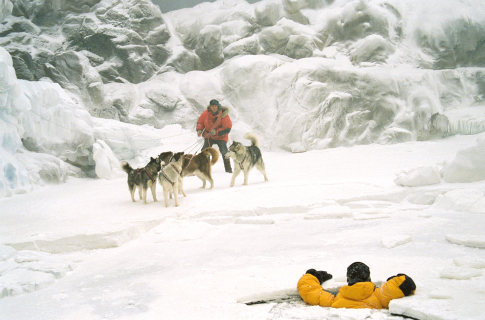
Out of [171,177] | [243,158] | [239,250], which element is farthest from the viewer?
[243,158]

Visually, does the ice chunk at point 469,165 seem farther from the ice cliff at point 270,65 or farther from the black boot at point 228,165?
the ice cliff at point 270,65

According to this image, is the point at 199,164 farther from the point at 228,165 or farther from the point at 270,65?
the point at 270,65

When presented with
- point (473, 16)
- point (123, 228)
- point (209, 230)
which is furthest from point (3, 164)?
point (473, 16)

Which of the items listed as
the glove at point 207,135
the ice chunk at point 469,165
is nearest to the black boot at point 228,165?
the glove at point 207,135

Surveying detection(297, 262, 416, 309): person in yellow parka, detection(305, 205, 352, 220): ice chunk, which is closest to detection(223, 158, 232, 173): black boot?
detection(305, 205, 352, 220): ice chunk

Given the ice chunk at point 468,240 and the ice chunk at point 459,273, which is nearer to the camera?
the ice chunk at point 459,273

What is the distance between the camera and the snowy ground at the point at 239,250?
1.78m

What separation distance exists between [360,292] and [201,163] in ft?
13.5

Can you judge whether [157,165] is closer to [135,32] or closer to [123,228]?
[123,228]

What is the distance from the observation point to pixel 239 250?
278 cm

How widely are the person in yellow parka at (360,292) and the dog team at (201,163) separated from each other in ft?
9.67

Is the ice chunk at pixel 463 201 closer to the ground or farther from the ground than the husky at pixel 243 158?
closer to the ground

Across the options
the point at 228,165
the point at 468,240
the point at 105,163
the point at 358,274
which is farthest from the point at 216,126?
the point at 358,274

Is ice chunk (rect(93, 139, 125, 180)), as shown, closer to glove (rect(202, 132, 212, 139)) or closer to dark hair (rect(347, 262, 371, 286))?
glove (rect(202, 132, 212, 139))
